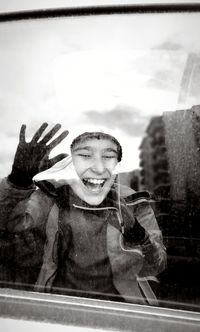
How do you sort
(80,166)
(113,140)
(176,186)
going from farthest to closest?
(80,166) < (113,140) < (176,186)

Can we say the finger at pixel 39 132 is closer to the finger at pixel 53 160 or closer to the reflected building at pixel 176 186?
the finger at pixel 53 160

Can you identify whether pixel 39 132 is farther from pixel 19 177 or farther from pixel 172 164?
pixel 172 164

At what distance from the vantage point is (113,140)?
2.15 meters

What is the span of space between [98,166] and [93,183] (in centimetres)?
8

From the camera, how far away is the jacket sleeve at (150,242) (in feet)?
6.80

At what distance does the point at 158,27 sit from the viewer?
1.97 m

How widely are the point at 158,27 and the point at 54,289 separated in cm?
120

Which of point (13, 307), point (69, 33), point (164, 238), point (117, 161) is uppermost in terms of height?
point (69, 33)

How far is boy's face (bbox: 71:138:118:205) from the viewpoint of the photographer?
2.23 m

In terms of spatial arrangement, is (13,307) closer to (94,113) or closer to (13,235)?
(13,235)

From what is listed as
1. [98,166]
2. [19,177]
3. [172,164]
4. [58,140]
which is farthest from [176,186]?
[19,177]

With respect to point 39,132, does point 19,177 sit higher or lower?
lower

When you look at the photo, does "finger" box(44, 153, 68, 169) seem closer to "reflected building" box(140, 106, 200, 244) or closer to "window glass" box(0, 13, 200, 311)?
"window glass" box(0, 13, 200, 311)

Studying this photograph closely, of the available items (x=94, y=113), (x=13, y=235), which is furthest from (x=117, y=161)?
(x=13, y=235)
